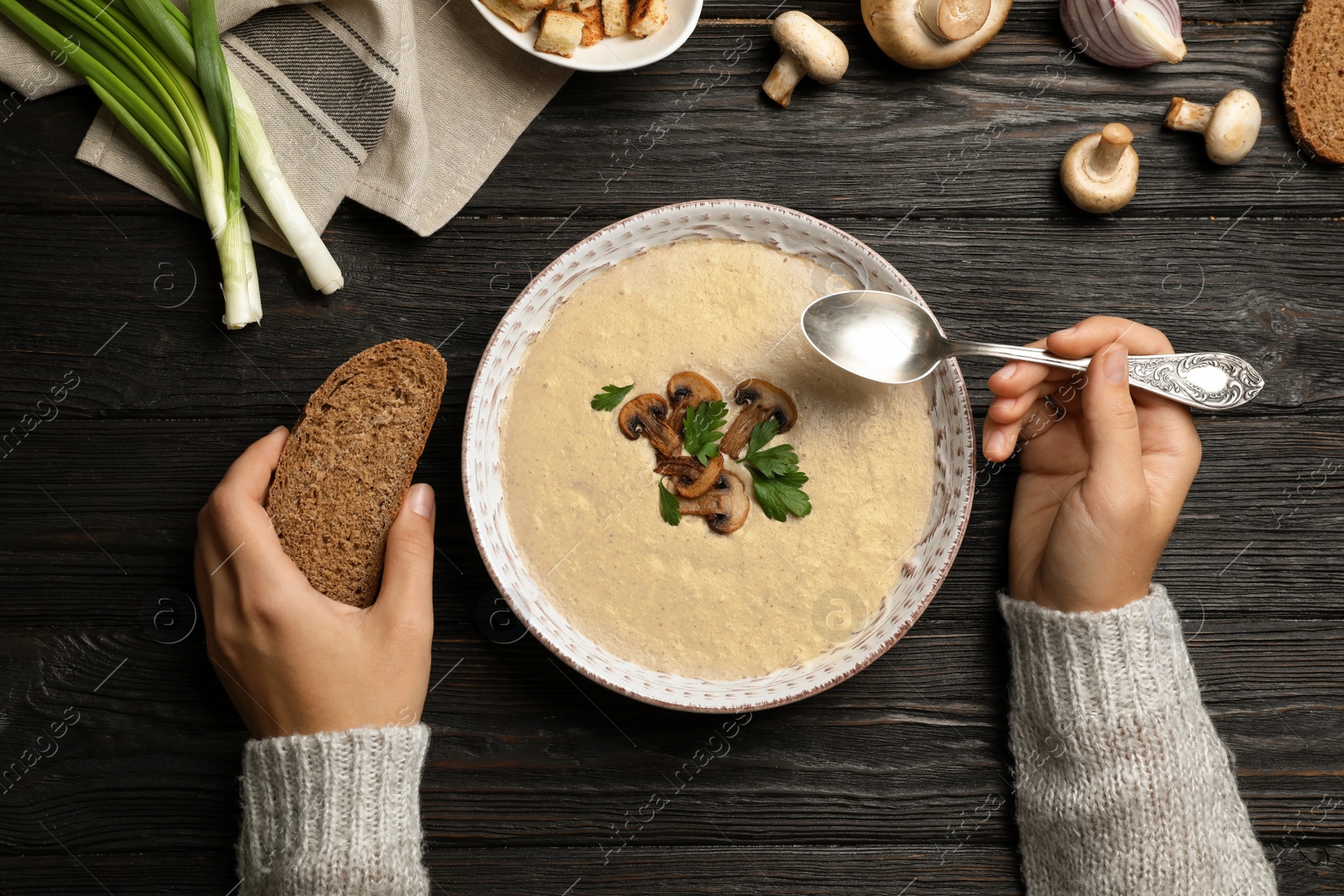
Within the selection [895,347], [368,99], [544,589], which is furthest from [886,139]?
[544,589]

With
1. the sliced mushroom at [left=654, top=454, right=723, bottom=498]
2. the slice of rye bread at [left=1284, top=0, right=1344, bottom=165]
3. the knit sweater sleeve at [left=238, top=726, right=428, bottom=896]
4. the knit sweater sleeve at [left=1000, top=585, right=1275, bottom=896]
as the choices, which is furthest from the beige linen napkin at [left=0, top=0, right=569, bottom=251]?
the slice of rye bread at [left=1284, top=0, right=1344, bottom=165]

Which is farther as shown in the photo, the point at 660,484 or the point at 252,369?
the point at 252,369

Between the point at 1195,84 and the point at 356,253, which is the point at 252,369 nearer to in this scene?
the point at 356,253

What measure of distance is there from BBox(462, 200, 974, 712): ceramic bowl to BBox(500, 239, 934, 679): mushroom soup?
3 centimetres

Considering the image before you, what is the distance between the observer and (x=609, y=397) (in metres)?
1.96

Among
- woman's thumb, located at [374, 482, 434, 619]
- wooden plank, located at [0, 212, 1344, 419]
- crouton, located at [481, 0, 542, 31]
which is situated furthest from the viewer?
wooden plank, located at [0, 212, 1344, 419]

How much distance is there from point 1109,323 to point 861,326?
2.01 feet

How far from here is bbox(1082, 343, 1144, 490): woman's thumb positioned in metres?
1.84

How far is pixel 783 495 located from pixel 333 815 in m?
1.25

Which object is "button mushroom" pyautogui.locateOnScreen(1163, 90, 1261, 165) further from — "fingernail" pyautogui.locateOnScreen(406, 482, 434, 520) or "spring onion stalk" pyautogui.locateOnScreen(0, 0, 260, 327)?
"spring onion stalk" pyautogui.locateOnScreen(0, 0, 260, 327)

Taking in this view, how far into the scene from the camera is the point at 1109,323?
199 centimetres

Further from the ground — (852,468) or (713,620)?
(852,468)

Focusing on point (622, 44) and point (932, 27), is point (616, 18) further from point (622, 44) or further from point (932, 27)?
point (932, 27)

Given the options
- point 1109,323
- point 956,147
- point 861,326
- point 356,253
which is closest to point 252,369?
point 356,253
